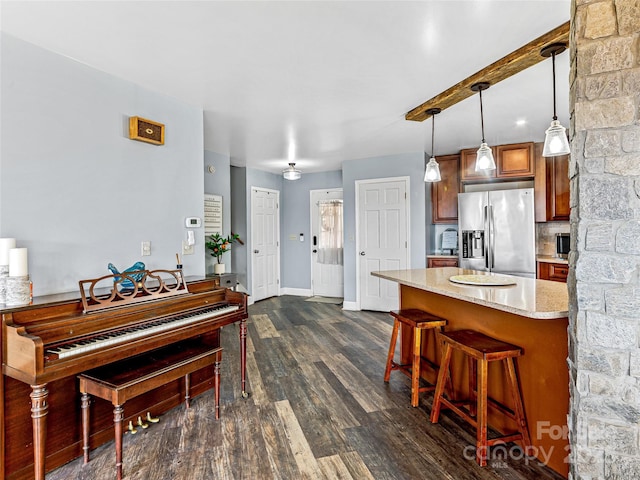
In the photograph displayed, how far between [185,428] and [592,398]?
2.24m

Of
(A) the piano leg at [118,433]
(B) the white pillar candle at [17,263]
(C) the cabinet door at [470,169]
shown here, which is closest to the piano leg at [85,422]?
(A) the piano leg at [118,433]

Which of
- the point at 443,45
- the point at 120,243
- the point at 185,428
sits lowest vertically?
the point at 185,428

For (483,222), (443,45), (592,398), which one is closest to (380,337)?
(483,222)

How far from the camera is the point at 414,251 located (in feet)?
17.0

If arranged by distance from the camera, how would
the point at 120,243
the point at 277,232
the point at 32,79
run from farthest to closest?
the point at 277,232, the point at 120,243, the point at 32,79

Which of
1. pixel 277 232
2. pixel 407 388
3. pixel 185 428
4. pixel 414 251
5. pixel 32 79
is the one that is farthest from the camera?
pixel 277 232

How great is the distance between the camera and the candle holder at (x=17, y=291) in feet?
5.78

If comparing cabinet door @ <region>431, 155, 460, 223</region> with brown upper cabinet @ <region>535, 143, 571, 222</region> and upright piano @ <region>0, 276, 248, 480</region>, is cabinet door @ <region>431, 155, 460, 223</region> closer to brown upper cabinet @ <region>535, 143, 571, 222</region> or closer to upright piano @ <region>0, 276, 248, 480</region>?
brown upper cabinet @ <region>535, 143, 571, 222</region>

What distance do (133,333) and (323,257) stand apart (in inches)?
192

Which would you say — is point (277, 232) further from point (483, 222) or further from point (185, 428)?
point (185, 428)

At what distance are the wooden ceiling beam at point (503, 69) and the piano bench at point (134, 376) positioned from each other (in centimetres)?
266

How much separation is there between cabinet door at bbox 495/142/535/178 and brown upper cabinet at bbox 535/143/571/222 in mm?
94

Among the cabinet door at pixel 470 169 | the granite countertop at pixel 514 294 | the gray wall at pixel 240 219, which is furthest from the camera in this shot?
the gray wall at pixel 240 219

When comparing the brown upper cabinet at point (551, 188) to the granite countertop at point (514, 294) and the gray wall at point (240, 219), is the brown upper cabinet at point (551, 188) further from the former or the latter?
the gray wall at point (240, 219)
